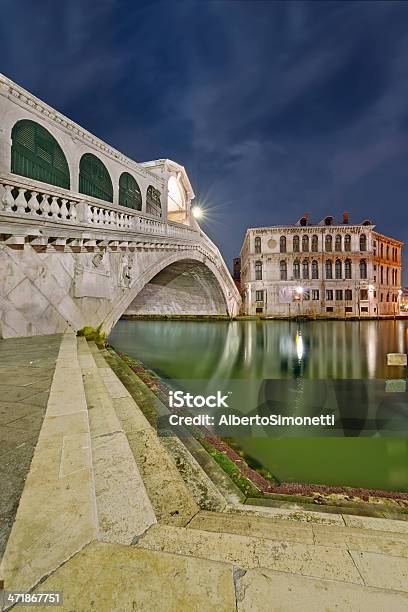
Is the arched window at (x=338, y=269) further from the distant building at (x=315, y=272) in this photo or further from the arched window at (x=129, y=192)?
the arched window at (x=129, y=192)

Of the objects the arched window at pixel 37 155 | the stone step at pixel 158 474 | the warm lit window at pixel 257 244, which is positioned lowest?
the stone step at pixel 158 474

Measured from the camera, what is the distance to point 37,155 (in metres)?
9.32

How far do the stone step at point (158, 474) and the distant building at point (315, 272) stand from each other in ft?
109

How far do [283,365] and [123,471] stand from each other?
31.5 feet

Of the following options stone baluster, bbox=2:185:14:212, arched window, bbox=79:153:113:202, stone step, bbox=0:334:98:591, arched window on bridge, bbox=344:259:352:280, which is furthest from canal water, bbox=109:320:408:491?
arched window on bridge, bbox=344:259:352:280

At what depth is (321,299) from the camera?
113 ft

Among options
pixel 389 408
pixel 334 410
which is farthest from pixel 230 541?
pixel 389 408

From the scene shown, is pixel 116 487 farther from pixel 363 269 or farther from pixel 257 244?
pixel 363 269

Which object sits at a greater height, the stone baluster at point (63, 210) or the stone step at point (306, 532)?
the stone baluster at point (63, 210)

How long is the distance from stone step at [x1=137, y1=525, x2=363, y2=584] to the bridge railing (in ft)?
23.3

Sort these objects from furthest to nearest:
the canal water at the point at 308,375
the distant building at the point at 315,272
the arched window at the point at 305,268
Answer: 1. the arched window at the point at 305,268
2. the distant building at the point at 315,272
3. the canal water at the point at 308,375

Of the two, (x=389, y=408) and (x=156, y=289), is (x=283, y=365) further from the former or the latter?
(x=156, y=289)

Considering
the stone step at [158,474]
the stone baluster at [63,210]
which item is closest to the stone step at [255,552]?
the stone step at [158,474]

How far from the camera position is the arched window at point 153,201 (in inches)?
632
